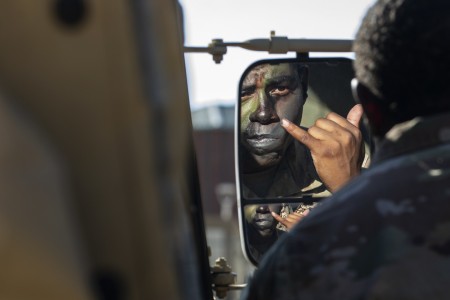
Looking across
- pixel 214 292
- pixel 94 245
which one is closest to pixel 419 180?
pixel 94 245

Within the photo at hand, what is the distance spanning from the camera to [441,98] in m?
2.04

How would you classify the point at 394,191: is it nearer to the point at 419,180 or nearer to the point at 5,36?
the point at 419,180

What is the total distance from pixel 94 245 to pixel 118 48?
20 centimetres

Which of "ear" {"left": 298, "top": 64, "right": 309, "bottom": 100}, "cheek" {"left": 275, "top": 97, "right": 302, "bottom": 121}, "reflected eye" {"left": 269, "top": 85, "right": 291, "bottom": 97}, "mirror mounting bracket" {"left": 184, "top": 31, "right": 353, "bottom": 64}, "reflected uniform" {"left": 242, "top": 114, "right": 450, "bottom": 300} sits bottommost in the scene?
"reflected uniform" {"left": 242, "top": 114, "right": 450, "bottom": 300}

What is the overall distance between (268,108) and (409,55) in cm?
186

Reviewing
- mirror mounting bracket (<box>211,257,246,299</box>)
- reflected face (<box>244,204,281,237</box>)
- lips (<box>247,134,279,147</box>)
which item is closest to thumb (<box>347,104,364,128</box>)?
lips (<box>247,134,279,147</box>)

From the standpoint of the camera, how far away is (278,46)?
422cm

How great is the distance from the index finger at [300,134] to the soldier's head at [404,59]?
1.61 meters

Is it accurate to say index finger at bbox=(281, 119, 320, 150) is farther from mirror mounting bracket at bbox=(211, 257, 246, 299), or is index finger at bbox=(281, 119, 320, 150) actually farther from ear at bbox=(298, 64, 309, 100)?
mirror mounting bracket at bbox=(211, 257, 246, 299)

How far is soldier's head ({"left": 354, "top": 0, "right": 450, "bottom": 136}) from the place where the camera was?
1984 millimetres

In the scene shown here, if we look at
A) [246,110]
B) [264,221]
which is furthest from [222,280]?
[246,110]

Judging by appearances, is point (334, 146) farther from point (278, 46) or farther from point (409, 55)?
point (409, 55)

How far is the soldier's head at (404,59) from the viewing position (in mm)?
1984

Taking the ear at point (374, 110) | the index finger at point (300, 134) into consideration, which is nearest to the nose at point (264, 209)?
the index finger at point (300, 134)
